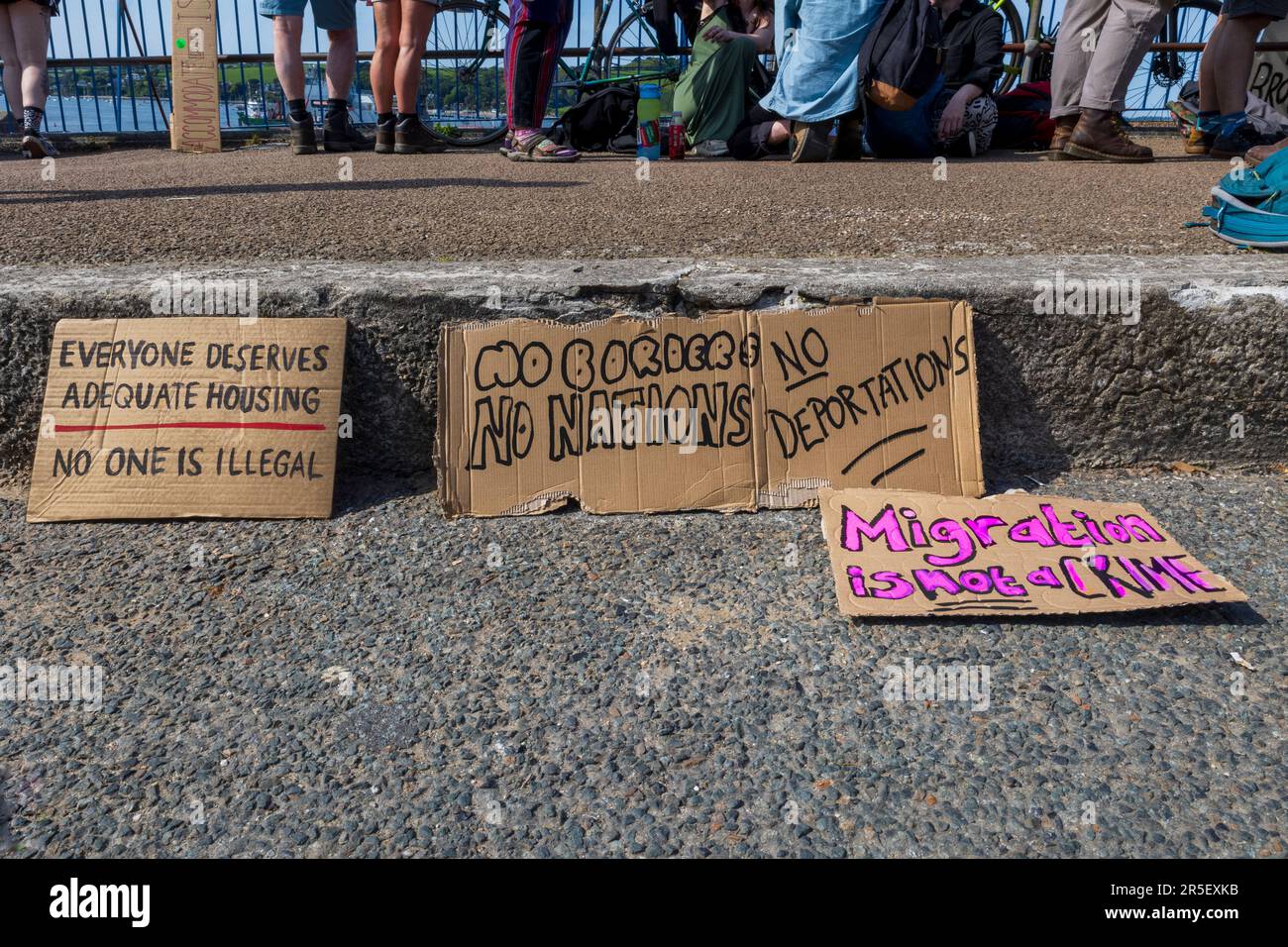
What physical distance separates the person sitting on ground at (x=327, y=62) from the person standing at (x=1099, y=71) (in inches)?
149

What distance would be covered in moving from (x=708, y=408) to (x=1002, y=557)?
2.44 ft

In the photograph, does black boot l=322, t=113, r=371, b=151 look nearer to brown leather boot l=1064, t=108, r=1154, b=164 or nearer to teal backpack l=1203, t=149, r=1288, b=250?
brown leather boot l=1064, t=108, r=1154, b=164

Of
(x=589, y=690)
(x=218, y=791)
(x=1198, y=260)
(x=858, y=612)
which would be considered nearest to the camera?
(x=218, y=791)

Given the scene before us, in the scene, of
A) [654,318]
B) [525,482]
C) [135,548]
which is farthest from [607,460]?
[135,548]

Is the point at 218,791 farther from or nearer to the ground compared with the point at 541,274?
nearer to the ground

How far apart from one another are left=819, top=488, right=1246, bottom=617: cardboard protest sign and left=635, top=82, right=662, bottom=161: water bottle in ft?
13.7

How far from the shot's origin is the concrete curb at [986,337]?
229 cm

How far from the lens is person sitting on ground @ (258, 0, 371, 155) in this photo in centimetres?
509

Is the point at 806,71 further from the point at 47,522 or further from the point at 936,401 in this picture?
the point at 47,522

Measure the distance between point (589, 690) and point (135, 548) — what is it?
1119 mm

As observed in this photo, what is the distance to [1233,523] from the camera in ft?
7.08

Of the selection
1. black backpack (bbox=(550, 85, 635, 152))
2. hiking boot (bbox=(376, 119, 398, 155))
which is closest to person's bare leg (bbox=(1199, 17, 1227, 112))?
black backpack (bbox=(550, 85, 635, 152))

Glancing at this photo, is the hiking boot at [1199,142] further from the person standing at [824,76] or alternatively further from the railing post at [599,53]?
the railing post at [599,53]

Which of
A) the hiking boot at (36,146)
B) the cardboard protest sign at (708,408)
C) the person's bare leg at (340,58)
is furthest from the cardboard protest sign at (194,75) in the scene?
the cardboard protest sign at (708,408)
